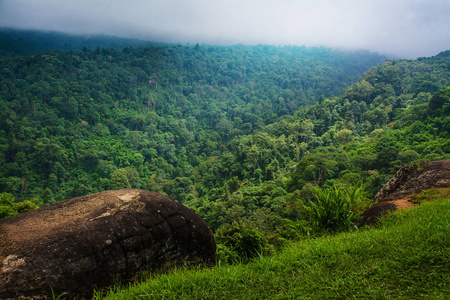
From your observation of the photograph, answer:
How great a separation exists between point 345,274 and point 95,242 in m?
3.18

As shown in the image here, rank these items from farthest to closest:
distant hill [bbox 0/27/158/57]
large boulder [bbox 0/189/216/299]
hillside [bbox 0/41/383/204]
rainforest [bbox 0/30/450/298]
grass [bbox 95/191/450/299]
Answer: distant hill [bbox 0/27/158/57] → hillside [bbox 0/41/383/204] → rainforest [bbox 0/30/450/298] → large boulder [bbox 0/189/216/299] → grass [bbox 95/191/450/299]

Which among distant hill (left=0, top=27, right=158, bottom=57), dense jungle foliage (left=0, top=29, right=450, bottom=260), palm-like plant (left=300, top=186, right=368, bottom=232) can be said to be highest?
distant hill (left=0, top=27, right=158, bottom=57)

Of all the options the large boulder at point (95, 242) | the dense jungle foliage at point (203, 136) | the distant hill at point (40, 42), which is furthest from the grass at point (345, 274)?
the distant hill at point (40, 42)

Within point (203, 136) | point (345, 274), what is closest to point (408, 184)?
point (345, 274)

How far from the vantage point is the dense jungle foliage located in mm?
27344

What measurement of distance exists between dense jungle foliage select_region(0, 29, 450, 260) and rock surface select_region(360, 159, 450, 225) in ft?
1.84

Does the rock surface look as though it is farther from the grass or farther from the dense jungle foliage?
the grass

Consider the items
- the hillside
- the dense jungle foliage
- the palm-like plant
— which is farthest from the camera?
the hillside

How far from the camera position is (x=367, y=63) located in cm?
14562

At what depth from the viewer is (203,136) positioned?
70.3m

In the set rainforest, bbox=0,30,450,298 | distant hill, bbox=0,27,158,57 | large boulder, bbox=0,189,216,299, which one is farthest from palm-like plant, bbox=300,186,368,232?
distant hill, bbox=0,27,158,57

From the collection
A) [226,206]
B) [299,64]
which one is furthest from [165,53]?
[226,206]

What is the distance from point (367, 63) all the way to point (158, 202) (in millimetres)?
167399

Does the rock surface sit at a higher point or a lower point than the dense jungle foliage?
higher
